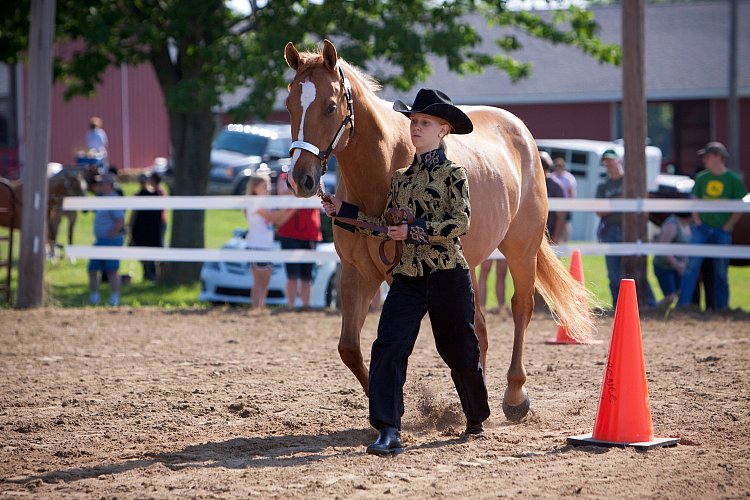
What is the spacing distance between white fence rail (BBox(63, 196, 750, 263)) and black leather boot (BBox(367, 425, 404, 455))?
627cm

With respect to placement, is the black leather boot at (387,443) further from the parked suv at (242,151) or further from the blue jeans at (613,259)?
the parked suv at (242,151)

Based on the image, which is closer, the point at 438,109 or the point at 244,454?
the point at 438,109

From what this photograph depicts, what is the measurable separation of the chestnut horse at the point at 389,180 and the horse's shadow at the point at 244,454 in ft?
1.68

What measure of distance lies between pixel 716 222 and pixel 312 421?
24.3 ft

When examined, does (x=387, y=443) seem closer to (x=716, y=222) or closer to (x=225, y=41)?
(x=716, y=222)

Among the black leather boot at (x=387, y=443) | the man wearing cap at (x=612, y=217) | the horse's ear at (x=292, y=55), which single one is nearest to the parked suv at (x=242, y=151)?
the man wearing cap at (x=612, y=217)

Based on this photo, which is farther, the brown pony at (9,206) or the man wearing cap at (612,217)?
the man wearing cap at (612,217)

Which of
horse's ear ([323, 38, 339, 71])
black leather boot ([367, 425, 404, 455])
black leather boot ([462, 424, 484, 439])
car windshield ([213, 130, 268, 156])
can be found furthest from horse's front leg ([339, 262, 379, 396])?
car windshield ([213, 130, 268, 156])

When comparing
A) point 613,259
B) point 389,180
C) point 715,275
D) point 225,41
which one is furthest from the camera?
point 225,41

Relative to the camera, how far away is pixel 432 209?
16.1 feet

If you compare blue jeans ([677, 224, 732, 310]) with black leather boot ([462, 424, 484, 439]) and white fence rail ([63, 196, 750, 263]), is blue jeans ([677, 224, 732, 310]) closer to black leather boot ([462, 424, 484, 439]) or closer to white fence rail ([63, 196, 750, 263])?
white fence rail ([63, 196, 750, 263])

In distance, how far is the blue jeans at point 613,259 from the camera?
11.9 m

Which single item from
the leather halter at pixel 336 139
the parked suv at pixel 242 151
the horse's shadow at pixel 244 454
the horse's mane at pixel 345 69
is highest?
Result: the parked suv at pixel 242 151

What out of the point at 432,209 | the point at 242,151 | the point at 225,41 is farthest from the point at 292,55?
the point at 242,151
